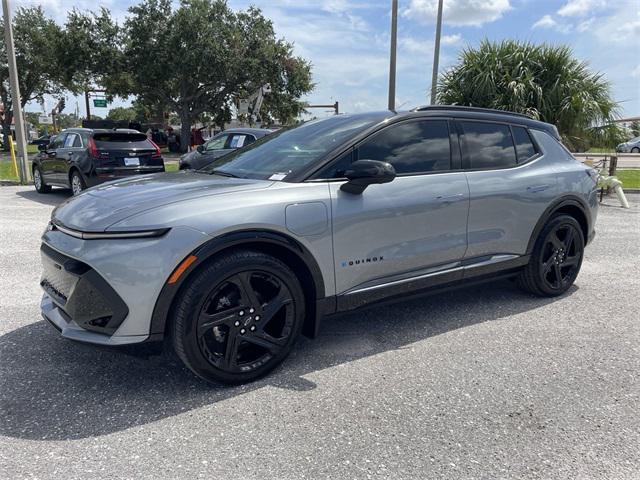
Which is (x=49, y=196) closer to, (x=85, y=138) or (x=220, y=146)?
(x=85, y=138)

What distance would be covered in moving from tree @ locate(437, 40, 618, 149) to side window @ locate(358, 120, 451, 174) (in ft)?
28.6

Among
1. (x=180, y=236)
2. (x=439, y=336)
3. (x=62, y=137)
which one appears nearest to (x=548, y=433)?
(x=439, y=336)

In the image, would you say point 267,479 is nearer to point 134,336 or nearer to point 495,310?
point 134,336

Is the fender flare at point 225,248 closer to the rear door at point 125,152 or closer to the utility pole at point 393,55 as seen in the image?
the rear door at point 125,152

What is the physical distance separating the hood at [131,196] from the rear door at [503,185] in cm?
168

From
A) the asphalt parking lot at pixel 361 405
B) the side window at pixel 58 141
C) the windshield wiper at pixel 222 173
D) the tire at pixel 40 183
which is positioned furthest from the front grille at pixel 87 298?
the tire at pixel 40 183

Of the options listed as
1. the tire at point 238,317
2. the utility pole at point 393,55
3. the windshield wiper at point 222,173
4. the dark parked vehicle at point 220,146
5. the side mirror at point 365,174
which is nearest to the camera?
the tire at point 238,317

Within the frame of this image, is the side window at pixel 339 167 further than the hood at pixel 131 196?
Yes

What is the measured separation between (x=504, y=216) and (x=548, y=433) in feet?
6.18

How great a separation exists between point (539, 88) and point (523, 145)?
859cm

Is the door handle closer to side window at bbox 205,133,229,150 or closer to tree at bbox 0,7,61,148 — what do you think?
side window at bbox 205,133,229,150

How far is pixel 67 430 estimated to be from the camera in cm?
254

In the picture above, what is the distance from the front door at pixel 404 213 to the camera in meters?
3.23

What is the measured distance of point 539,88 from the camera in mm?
11773
